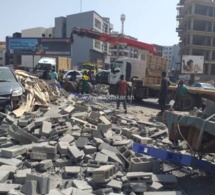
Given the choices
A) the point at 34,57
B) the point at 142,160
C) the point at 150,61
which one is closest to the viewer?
the point at 142,160

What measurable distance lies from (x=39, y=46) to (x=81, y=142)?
53.0 metres

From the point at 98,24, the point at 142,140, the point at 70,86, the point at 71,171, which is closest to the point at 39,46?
the point at 98,24

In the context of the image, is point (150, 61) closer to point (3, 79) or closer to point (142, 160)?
point (3, 79)

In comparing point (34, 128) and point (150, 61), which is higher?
point (150, 61)

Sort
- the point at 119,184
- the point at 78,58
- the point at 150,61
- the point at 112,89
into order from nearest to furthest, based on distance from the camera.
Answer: the point at 119,184, the point at 150,61, the point at 112,89, the point at 78,58

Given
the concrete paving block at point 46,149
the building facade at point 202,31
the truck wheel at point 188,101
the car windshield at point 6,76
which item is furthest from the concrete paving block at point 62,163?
the building facade at point 202,31

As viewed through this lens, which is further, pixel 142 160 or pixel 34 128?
pixel 34 128

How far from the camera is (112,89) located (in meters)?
19.6

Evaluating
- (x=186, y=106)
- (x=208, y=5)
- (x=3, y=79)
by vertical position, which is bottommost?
(x=186, y=106)

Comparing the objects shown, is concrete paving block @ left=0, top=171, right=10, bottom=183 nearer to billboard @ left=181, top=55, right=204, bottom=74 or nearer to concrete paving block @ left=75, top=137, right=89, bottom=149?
concrete paving block @ left=75, top=137, right=89, bottom=149

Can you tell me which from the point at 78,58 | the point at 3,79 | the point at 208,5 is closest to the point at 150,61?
the point at 3,79

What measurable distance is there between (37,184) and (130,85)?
14.0m

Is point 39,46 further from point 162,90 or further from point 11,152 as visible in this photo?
point 11,152

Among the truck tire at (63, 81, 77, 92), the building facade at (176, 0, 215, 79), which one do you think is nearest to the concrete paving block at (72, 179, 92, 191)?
the truck tire at (63, 81, 77, 92)
